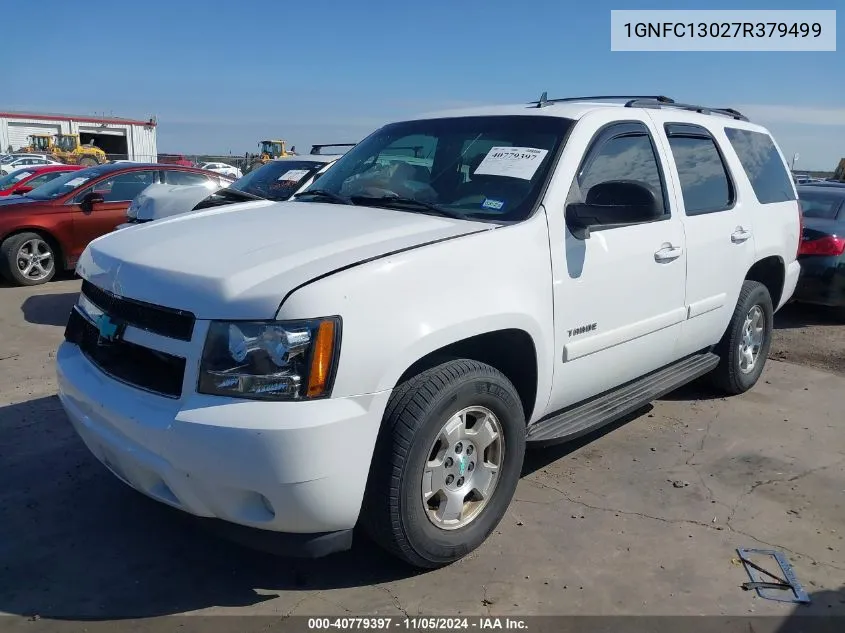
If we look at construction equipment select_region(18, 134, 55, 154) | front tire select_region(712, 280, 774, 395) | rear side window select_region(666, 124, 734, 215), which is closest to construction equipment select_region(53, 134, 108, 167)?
Answer: construction equipment select_region(18, 134, 55, 154)

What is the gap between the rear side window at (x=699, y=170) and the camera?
13.8ft

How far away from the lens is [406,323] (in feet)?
8.51

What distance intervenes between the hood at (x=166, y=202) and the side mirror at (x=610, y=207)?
5.28 m

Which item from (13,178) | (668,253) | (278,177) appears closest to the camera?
(668,253)

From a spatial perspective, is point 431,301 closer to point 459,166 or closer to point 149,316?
point 149,316

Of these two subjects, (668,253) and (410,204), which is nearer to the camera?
(410,204)

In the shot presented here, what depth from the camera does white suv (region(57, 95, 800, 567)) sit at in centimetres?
243

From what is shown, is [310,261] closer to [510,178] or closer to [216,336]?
[216,336]

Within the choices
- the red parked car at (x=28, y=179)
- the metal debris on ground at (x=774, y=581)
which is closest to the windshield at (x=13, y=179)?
the red parked car at (x=28, y=179)

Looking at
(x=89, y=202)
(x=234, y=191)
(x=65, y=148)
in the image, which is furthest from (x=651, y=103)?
(x=65, y=148)

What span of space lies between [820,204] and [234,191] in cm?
660

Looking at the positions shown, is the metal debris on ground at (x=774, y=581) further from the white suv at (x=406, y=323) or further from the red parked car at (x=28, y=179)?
the red parked car at (x=28, y=179)

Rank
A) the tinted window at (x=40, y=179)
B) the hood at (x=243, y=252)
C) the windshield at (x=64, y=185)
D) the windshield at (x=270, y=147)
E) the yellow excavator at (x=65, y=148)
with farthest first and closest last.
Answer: the windshield at (x=270, y=147) → the yellow excavator at (x=65, y=148) → the tinted window at (x=40, y=179) → the windshield at (x=64, y=185) → the hood at (x=243, y=252)

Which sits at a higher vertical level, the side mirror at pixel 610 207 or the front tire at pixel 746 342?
the side mirror at pixel 610 207
